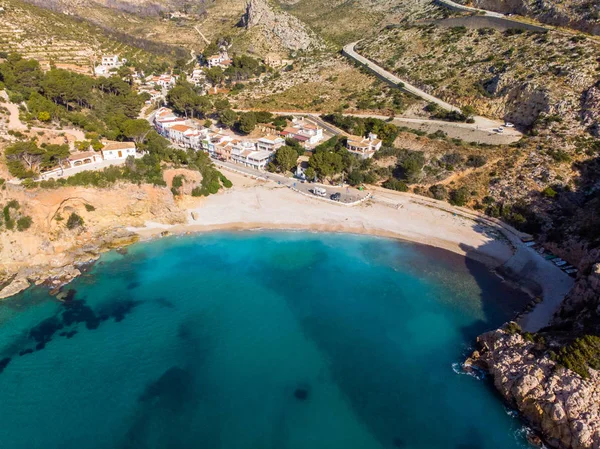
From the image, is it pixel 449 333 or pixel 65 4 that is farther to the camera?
pixel 65 4

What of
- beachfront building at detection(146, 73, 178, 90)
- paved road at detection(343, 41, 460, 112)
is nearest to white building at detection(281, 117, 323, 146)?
paved road at detection(343, 41, 460, 112)

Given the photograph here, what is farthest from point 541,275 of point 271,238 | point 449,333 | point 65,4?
point 65,4

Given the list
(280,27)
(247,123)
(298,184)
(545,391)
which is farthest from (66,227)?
(280,27)

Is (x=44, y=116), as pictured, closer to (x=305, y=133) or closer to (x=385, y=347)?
(x=305, y=133)

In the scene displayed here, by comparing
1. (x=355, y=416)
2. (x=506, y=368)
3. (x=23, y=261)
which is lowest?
(x=23, y=261)

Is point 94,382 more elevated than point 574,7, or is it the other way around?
point 574,7

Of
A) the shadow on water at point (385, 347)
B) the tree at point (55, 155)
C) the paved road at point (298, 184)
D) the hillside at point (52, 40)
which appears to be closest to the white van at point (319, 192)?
the paved road at point (298, 184)

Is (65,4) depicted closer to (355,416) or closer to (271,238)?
(271,238)
